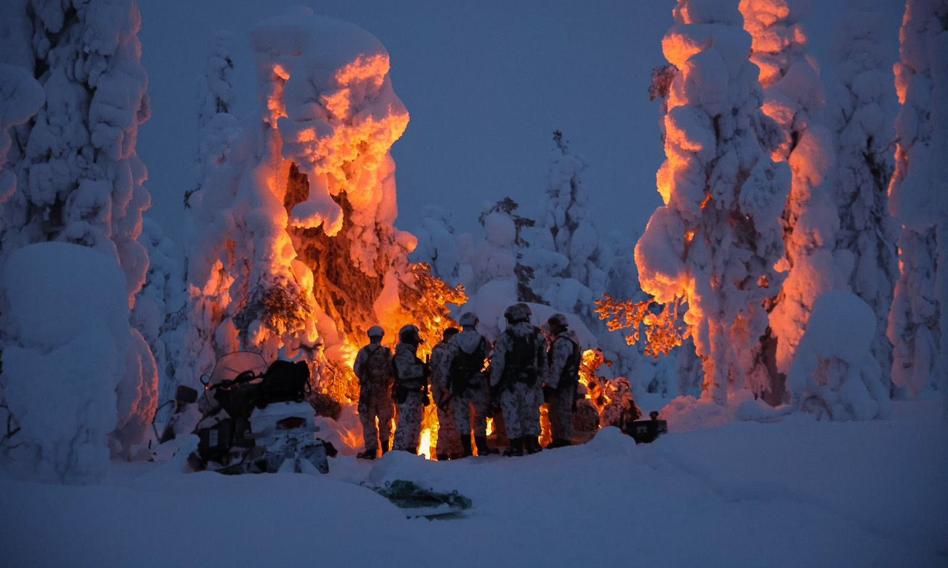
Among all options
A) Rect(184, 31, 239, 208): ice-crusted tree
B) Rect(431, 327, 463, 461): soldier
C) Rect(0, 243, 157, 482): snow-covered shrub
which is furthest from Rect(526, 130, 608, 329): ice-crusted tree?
Rect(0, 243, 157, 482): snow-covered shrub

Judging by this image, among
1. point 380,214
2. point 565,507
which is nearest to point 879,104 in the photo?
point 380,214

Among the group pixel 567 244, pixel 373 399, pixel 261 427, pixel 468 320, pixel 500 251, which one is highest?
pixel 567 244

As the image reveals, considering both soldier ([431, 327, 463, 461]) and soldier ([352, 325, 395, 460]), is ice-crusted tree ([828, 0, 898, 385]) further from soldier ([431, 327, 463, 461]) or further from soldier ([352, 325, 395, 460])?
soldier ([352, 325, 395, 460])

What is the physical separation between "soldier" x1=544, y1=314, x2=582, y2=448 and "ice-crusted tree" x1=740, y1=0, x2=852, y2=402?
325 inches

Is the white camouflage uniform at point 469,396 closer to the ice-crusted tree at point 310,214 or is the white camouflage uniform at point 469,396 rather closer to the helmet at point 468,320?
the helmet at point 468,320

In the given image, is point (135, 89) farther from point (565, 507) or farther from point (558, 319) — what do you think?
point (565, 507)

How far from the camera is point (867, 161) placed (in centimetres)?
2633

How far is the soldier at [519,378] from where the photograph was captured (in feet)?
42.7

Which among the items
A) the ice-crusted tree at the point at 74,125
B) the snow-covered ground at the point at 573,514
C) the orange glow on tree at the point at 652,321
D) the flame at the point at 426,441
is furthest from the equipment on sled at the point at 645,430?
the ice-crusted tree at the point at 74,125

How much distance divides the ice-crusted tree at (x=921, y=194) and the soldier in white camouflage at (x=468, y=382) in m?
5.71

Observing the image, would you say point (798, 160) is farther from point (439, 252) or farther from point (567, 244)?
point (439, 252)

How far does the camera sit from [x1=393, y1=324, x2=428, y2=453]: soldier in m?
13.6

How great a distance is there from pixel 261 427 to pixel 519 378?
4169 millimetres

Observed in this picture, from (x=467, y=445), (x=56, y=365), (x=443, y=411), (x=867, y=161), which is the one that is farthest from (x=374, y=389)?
A: (x=867, y=161)
